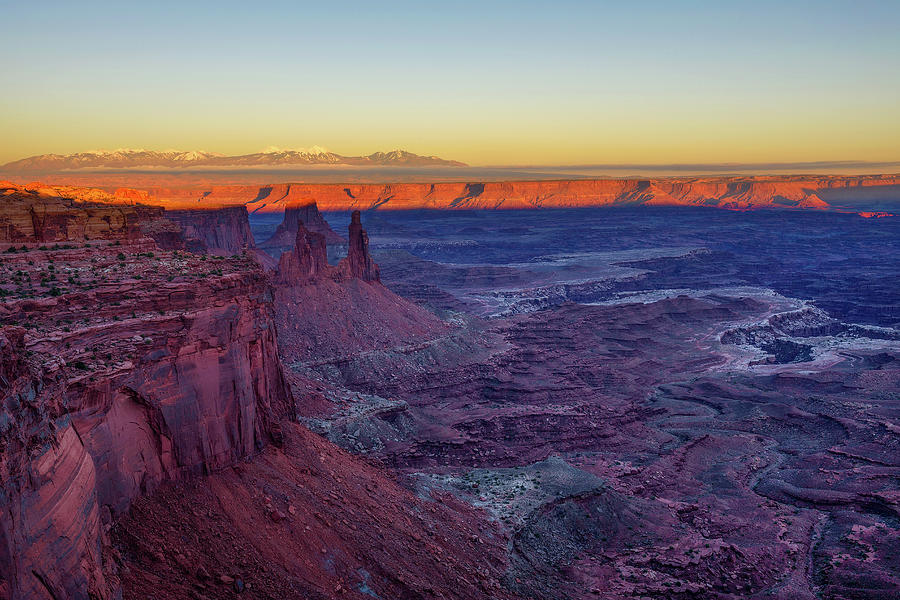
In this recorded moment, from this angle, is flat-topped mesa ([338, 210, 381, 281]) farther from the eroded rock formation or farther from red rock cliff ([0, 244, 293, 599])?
red rock cliff ([0, 244, 293, 599])

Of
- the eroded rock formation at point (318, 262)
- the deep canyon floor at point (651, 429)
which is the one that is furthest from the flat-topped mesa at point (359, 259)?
the deep canyon floor at point (651, 429)

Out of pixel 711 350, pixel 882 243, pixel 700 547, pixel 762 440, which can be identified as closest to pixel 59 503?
pixel 700 547

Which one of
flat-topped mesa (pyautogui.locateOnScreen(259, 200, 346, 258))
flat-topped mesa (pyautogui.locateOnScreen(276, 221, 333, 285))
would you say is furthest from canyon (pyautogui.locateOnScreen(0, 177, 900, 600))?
flat-topped mesa (pyautogui.locateOnScreen(259, 200, 346, 258))

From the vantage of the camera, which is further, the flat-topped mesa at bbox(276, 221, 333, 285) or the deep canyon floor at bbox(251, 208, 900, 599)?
the flat-topped mesa at bbox(276, 221, 333, 285)

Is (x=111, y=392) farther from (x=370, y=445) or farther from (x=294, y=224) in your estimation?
(x=294, y=224)

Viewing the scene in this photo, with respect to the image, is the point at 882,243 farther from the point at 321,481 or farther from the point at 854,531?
the point at 321,481

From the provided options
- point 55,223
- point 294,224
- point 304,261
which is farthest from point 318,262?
point 294,224
